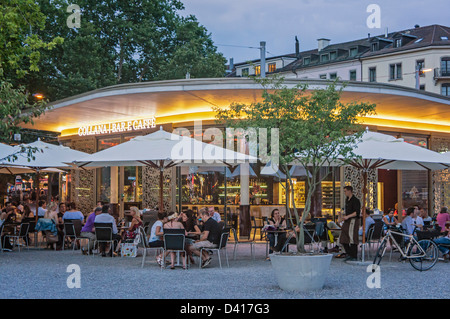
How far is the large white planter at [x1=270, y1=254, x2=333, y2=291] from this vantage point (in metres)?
8.92

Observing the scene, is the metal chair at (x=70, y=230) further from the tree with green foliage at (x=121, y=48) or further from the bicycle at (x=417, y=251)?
the tree with green foliage at (x=121, y=48)

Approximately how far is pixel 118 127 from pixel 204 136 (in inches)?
163

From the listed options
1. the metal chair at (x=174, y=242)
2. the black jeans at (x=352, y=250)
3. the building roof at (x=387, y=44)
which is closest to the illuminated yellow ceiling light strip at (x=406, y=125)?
the black jeans at (x=352, y=250)

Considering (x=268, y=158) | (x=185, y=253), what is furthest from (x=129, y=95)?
(x=268, y=158)

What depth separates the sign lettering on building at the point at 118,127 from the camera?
20938mm

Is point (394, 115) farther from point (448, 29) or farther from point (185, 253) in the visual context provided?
point (448, 29)

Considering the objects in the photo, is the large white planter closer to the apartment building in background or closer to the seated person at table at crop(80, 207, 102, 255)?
the seated person at table at crop(80, 207, 102, 255)

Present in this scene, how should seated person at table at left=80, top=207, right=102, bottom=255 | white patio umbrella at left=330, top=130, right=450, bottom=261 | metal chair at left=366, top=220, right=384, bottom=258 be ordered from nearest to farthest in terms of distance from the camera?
white patio umbrella at left=330, top=130, right=450, bottom=261, metal chair at left=366, top=220, right=384, bottom=258, seated person at table at left=80, top=207, right=102, bottom=255

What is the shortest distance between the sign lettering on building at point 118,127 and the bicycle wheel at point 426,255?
10908 mm

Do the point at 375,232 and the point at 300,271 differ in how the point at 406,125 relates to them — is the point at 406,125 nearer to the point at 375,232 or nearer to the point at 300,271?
the point at 375,232

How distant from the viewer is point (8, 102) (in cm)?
1227

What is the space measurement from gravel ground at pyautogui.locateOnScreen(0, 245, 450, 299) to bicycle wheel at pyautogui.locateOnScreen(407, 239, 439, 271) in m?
0.15

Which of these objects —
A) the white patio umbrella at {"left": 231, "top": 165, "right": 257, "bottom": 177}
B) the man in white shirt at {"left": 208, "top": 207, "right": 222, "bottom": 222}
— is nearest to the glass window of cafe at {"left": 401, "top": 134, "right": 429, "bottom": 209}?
the white patio umbrella at {"left": 231, "top": 165, "right": 257, "bottom": 177}

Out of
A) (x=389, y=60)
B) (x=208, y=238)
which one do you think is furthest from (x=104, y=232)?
(x=389, y=60)
